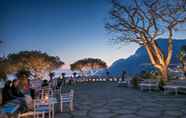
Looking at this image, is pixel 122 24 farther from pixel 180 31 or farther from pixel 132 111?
pixel 132 111

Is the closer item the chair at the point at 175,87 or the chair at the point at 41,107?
the chair at the point at 41,107

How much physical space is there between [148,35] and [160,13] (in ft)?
6.09

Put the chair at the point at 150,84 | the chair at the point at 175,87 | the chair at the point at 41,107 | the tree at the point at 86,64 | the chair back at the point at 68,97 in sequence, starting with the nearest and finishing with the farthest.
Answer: the chair at the point at 41,107 < the chair back at the point at 68,97 < the chair at the point at 175,87 < the chair at the point at 150,84 < the tree at the point at 86,64

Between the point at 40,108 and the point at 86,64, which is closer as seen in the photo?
the point at 40,108

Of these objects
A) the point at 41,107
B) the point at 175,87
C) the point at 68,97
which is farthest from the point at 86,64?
the point at 41,107

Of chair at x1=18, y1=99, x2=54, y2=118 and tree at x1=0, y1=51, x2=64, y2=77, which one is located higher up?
tree at x1=0, y1=51, x2=64, y2=77

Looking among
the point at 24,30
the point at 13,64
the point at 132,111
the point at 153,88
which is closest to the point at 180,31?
the point at 153,88

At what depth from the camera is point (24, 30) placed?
2033 centimetres

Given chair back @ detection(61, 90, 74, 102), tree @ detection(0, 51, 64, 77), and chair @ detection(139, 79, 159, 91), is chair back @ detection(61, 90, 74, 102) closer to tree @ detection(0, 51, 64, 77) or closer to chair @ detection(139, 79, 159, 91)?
chair @ detection(139, 79, 159, 91)

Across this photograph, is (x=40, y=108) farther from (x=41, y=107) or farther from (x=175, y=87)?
(x=175, y=87)

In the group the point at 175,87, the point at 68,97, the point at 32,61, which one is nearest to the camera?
the point at 68,97

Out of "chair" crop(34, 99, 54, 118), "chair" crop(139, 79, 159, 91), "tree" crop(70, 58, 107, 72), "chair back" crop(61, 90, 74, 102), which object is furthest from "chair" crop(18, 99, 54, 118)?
"tree" crop(70, 58, 107, 72)

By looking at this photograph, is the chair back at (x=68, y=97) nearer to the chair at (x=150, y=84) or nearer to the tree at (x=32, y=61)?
the chair at (x=150, y=84)

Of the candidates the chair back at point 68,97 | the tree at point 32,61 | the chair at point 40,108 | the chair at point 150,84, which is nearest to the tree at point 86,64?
the tree at point 32,61
